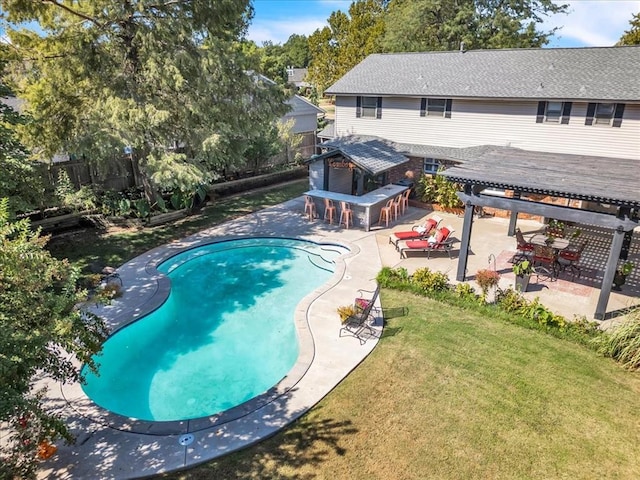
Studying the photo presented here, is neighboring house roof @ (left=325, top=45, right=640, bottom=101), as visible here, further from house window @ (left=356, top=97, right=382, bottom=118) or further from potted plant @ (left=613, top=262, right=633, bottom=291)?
potted plant @ (left=613, top=262, right=633, bottom=291)

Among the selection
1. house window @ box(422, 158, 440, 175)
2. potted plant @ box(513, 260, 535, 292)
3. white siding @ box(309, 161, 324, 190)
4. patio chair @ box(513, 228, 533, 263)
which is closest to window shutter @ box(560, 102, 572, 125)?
house window @ box(422, 158, 440, 175)

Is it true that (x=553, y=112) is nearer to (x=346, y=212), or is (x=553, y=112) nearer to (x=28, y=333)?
(x=346, y=212)

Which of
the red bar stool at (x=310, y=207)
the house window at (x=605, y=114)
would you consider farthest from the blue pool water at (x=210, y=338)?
the house window at (x=605, y=114)

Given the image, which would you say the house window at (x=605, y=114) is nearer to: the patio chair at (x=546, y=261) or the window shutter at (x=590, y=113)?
the window shutter at (x=590, y=113)

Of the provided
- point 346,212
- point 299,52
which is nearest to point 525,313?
point 346,212

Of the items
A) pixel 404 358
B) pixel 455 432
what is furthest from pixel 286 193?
pixel 455 432

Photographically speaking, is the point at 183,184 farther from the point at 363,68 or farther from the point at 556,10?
the point at 556,10
